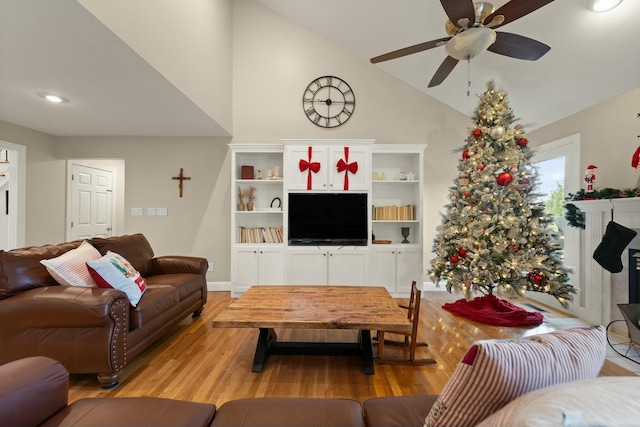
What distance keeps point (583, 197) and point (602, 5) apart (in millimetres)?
1748

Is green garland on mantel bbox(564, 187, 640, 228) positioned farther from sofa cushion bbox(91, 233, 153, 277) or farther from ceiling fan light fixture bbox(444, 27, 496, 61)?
sofa cushion bbox(91, 233, 153, 277)

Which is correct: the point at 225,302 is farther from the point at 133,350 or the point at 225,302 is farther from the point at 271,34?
the point at 271,34

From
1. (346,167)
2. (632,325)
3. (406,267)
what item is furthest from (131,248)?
(632,325)

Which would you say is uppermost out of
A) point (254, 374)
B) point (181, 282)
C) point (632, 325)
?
point (181, 282)

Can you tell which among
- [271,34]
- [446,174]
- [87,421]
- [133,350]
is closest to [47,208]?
[133,350]

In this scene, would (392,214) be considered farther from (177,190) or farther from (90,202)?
(90,202)

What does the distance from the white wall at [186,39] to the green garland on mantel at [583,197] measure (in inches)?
170

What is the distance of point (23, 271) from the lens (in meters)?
2.10

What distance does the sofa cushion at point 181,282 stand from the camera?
2901 millimetres

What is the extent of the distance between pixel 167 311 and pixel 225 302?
57.4 inches

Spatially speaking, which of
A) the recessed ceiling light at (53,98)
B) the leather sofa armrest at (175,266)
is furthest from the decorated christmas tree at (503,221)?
the recessed ceiling light at (53,98)

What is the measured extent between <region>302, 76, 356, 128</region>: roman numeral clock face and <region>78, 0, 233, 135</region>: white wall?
1.25m

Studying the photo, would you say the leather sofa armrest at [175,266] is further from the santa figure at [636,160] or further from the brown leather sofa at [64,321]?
the santa figure at [636,160]

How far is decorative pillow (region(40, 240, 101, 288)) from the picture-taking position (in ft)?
7.07
